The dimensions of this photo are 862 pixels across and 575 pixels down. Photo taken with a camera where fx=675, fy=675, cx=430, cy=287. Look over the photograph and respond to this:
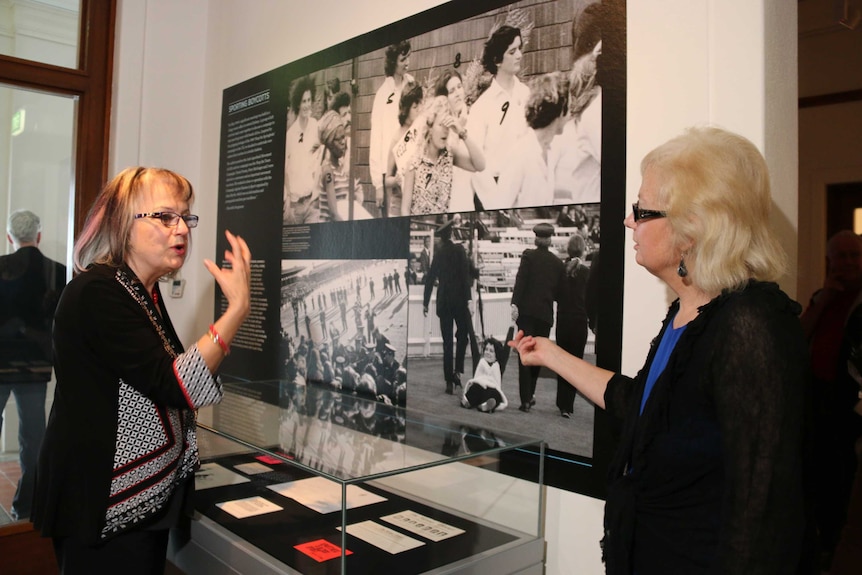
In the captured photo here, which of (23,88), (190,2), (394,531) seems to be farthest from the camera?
(190,2)

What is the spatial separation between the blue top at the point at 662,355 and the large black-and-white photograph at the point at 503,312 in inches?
21.4

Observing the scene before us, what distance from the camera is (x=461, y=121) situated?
2.72 metres

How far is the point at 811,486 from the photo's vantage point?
4.72 feet

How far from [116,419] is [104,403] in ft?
0.18

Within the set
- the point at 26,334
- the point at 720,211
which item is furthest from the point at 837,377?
the point at 26,334

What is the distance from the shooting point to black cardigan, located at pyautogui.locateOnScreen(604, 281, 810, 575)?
1.32m

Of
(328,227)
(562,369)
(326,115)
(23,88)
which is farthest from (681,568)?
(23,88)

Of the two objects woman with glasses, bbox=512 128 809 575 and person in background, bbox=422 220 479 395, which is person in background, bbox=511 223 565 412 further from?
woman with glasses, bbox=512 128 809 575

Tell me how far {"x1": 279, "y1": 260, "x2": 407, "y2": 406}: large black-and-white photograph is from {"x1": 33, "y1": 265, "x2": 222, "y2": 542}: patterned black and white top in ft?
3.91

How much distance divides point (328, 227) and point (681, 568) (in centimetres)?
238

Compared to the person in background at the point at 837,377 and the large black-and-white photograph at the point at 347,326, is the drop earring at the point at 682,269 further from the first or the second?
the person in background at the point at 837,377

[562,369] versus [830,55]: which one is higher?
[830,55]

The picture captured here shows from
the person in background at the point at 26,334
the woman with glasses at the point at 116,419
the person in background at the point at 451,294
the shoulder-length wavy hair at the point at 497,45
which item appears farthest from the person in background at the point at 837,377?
the person in background at the point at 26,334

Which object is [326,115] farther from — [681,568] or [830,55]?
[830,55]
